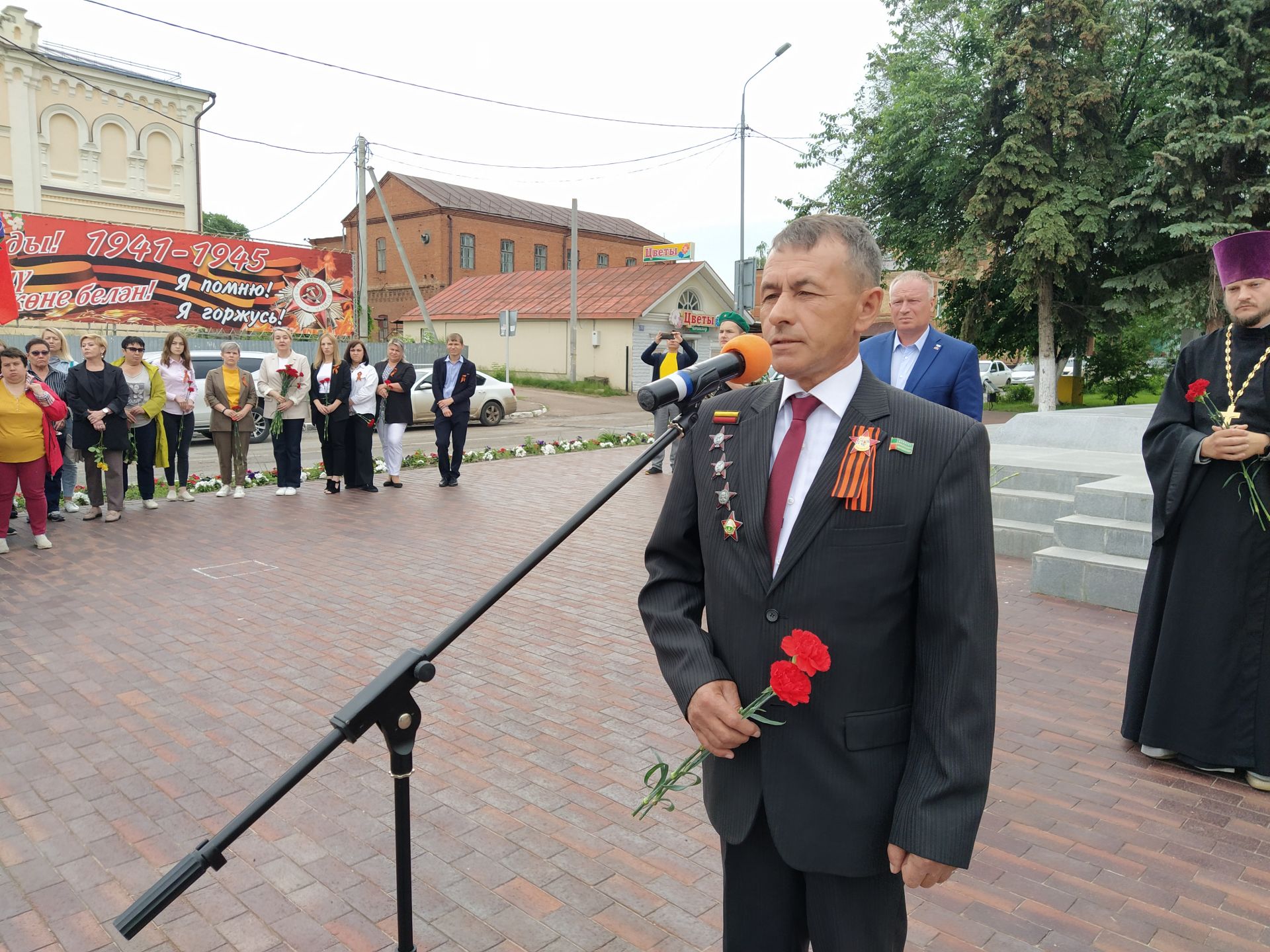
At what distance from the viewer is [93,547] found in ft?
27.2

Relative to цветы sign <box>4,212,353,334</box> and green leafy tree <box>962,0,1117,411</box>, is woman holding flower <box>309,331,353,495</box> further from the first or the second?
green leafy tree <box>962,0,1117,411</box>

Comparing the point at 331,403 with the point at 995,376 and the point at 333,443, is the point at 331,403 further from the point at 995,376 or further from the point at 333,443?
the point at 995,376

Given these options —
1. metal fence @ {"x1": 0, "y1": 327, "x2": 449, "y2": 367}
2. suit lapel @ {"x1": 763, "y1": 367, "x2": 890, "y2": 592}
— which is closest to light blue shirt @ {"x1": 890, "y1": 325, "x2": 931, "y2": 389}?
suit lapel @ {"x1": 763, "y1": 367, "x2": 890, "y2": 592}

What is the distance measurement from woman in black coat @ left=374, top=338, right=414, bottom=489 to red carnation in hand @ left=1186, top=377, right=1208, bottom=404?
9844mm

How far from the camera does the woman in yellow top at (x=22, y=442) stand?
309 inches

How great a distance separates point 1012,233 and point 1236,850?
73.2 feet

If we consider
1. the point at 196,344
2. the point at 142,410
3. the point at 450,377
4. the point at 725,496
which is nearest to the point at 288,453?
the point at 142,410

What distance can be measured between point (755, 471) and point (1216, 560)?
3.18 meters

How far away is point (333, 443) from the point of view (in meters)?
11.5

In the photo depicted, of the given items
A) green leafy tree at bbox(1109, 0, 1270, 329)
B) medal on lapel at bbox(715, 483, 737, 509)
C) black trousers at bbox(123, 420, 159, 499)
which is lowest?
black trousers at bbox(123, 420, 159, 499)

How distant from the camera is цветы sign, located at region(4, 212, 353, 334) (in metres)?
20.5

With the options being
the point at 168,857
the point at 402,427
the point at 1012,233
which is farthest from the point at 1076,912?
the point at 1012,233

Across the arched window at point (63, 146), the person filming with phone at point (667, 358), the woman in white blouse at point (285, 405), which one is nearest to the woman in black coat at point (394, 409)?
the woman in white blouse at point (285, 405)

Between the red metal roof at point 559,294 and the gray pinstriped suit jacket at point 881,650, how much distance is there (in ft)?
109
